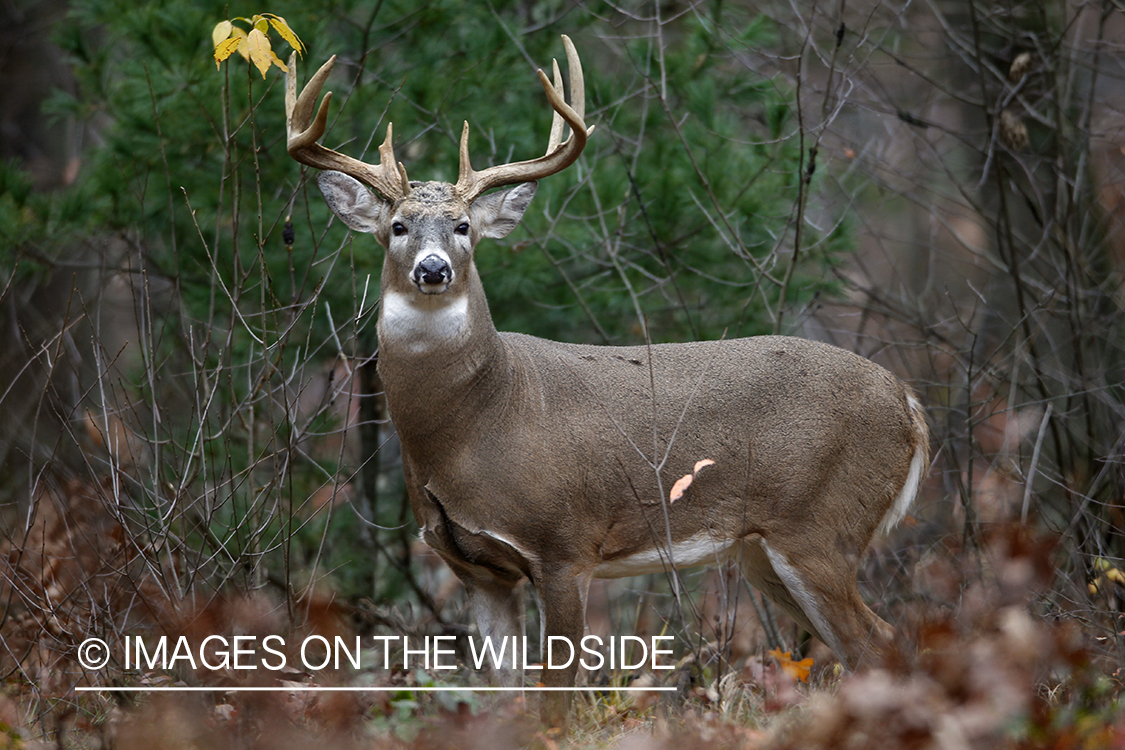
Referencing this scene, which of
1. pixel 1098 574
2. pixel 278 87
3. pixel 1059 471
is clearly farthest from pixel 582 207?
pixel 1098 574

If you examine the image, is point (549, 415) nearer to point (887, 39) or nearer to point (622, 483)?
point (622, 483)

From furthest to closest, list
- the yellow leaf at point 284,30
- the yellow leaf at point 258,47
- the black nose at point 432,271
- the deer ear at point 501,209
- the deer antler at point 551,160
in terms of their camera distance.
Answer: the deer ear at point 501,209 → the deer antler at point 551,160 → the yellow leaf at point 284,30 → the yellow leaf at point 258,47 → the black nose at point 432,271

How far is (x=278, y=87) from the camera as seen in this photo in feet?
22.2

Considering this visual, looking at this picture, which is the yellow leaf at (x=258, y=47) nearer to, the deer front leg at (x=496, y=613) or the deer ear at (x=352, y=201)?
the deer ear at (x=352, y=201)

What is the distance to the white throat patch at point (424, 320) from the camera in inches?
188

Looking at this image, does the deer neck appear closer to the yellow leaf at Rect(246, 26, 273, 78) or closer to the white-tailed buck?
the white-tailed buck

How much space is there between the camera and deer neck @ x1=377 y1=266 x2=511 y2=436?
477 centimetres

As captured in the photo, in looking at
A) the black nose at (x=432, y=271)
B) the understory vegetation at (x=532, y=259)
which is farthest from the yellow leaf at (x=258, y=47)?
the black nose at (x=432, y=271)

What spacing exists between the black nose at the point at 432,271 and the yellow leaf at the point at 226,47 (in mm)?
1169

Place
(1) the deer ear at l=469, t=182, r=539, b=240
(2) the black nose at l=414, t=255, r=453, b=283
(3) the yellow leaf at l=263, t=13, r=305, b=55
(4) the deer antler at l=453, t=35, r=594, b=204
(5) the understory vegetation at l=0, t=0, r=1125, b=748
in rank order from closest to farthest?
(2) the black nose at l=414, t=255, r=453, b=283 → (3) the yellow leaf at l=263, t=13, r=305, b=55 → (4) the deer antler at l=453, t=35, r=594, b=204 → (1) the deer ear at l=469, t=182, r=539, b=240 → (5) the understory vegetation at l=0, t=0, r=1125, b=748

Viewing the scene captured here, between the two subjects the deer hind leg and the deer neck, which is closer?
the deer neck

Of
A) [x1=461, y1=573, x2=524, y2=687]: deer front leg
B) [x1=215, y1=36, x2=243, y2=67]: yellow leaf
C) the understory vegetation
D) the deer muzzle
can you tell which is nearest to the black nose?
the deer muzzle

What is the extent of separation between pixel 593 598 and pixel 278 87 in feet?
19.5

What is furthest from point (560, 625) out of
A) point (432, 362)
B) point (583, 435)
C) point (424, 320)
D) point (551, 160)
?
point (551, 160)
